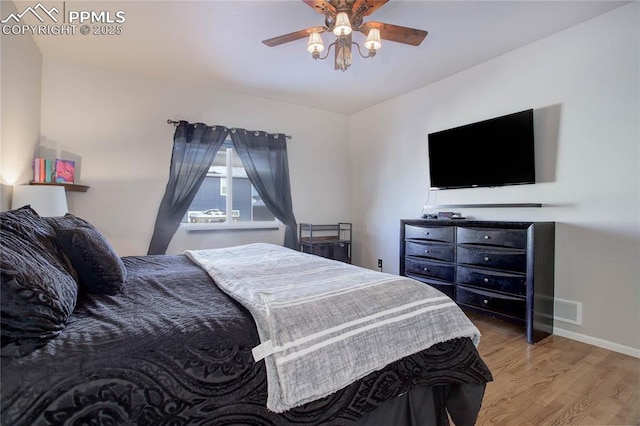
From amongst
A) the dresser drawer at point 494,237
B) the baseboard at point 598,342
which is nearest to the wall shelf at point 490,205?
the dresser drawer at point 494,237

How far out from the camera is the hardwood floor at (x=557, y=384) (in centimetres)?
157

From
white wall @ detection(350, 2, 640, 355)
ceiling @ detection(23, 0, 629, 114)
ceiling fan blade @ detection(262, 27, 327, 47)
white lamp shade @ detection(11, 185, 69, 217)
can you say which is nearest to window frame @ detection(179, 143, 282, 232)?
ceiling @ detection(23, 0, 629, 114)

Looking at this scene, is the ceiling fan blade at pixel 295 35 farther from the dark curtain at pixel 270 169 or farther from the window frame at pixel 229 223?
the window frame at pixel 229 223

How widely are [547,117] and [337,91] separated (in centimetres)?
229

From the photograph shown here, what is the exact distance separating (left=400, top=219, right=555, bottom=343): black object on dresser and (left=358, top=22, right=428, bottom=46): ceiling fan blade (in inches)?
64.3

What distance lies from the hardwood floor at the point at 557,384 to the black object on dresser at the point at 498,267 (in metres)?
0.21

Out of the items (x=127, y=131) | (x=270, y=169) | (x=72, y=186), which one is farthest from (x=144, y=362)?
(x=270, y=169)

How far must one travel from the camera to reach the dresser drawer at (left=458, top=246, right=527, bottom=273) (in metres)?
2.46

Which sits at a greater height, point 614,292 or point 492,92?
point 492,92

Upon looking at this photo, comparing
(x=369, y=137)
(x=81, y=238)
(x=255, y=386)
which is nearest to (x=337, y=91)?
(x=369, y=137)

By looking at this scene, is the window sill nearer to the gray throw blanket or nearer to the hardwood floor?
the gray throw blanket

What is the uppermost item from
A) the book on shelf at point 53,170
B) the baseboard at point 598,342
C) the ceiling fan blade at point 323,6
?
the ceiling fan blade at point 323,6

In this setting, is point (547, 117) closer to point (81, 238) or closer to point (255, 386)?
point (255, 386)

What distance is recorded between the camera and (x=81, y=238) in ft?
4.43
